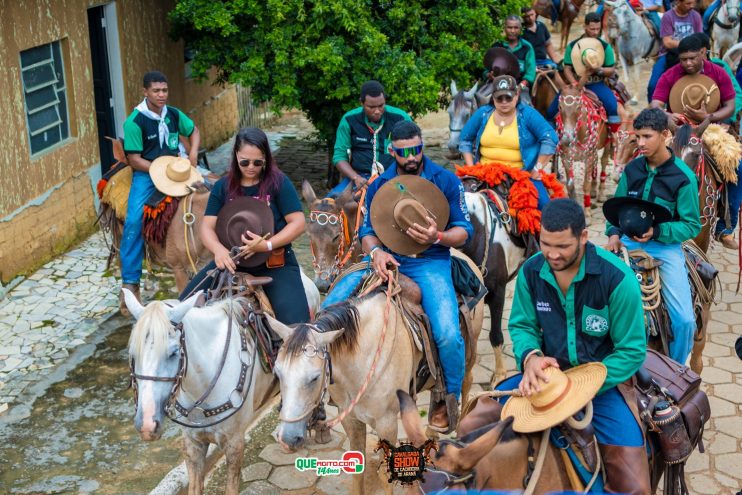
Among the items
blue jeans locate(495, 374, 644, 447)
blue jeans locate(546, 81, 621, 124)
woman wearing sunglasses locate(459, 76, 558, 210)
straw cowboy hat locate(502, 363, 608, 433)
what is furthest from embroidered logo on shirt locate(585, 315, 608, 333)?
blue jeans locate(546, 81, 621, 124)

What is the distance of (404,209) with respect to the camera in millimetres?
6410

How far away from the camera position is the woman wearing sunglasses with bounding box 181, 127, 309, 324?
21.8 ft

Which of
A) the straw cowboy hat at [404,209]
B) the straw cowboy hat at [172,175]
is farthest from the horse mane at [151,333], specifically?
the straw cowboy hat at [172,175]

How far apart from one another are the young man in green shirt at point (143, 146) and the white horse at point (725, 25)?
1265cm

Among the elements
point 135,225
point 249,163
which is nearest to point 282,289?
point 249,163

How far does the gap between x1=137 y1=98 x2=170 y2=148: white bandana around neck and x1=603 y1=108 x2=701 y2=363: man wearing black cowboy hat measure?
5.06 meters

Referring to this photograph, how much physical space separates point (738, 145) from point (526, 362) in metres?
5.67

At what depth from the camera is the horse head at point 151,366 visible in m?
5.38

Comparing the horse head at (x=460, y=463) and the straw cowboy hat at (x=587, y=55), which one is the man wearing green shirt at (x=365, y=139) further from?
the horse head at (x=460, y=463)

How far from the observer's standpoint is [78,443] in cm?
776

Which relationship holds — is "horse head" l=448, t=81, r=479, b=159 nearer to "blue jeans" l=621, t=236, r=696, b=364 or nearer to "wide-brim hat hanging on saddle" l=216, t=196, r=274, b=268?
"blue jeans" l=621, t=236, r=696, b=364

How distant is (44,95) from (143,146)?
3.18 metres

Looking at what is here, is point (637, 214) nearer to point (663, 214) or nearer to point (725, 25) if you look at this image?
point (663, 214)

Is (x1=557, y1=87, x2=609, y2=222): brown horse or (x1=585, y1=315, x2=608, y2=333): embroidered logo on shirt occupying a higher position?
(x1=585, y1=315, x2=608, y2=333): embroidered logo on shirt
